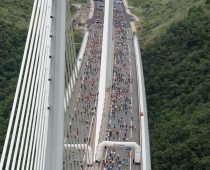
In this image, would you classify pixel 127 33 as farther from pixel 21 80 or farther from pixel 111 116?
pixel 21 80

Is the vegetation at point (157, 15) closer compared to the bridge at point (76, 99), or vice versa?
the bridge at point (76, 99)

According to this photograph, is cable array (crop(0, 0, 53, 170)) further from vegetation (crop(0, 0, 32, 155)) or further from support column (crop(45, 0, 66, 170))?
vegetation (crop(0, 0, 32, 155))

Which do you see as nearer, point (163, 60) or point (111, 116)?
point (111, 116)

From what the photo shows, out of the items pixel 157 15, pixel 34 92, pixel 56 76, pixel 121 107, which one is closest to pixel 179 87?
pixel 121 107

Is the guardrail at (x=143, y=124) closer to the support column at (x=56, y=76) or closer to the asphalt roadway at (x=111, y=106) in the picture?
the asphalt roadway at (x=111, y=106)

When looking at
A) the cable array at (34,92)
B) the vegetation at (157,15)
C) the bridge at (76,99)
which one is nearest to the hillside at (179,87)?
the vegetation at (157,15)

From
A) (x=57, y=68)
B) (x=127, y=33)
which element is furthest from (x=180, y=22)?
(x=57, y=68)

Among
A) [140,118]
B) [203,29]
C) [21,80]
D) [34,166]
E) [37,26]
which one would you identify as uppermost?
[203,29]

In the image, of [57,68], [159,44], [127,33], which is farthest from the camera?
[127,33]
